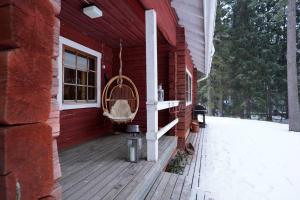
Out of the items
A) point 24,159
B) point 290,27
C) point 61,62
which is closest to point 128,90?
point 61,62

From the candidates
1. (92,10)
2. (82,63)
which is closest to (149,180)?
(92,10)

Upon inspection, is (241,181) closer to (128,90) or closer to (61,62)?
(128,90)

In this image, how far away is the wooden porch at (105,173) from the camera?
2062 millimetres

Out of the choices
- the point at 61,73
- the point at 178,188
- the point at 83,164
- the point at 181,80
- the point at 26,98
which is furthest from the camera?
the point at 181,80

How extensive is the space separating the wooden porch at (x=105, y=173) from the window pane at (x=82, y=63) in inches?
56.9

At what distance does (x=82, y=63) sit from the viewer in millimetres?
4367

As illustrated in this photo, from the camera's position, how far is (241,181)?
3686 mm

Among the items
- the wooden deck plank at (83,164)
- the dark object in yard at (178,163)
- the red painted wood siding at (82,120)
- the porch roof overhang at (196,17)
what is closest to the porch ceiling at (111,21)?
the red painted wood siding at (82,120)

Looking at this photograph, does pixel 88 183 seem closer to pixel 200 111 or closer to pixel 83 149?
pixel 83 149

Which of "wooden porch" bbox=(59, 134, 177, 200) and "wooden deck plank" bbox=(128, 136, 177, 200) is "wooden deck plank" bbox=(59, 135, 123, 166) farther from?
"wooden deck plank" bbox=(128, 136, 177, 200)

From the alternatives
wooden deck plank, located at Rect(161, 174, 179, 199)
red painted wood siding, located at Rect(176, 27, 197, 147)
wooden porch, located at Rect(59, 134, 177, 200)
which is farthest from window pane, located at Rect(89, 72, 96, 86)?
wooden deck plank, located at Rect(161, 174, 179, 199)

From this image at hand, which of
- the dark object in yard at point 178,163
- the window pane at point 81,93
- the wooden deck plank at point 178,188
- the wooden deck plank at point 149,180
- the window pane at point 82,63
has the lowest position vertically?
the dark object in yard at point 178,163

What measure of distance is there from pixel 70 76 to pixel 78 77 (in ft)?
0.81

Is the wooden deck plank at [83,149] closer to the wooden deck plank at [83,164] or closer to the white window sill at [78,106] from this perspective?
the wooden deck plank at [83,164]
